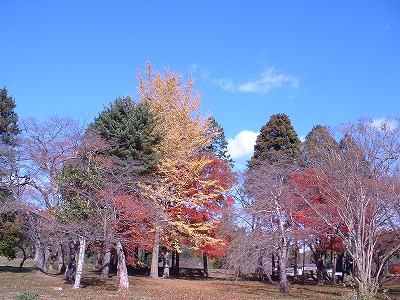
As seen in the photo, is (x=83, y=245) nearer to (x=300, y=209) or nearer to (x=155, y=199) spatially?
(x=155, y=199)

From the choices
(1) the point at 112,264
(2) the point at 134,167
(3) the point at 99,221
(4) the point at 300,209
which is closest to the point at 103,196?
(3) the point at 99,221

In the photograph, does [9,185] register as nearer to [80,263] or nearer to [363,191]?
[80,263]

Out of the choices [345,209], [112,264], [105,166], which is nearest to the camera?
[345,209]

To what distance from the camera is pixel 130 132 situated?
25.4m

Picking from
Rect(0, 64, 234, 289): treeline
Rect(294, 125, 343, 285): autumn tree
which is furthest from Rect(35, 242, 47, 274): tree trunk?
Rect(294, 125, 343, 285): autumn tree

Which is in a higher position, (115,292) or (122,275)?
(122,275)

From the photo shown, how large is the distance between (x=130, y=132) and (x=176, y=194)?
7456 mm

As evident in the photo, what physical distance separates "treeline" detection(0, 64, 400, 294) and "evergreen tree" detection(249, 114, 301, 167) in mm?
3060

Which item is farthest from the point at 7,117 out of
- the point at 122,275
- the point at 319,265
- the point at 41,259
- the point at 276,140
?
the point at 319,265

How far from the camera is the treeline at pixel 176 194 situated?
19.3 metres

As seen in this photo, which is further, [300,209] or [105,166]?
[300,209]

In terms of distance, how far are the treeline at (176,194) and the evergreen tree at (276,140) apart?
3.06 m

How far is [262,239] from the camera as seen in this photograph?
2739 centimetres

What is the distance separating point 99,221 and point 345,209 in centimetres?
1179
